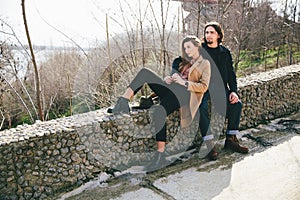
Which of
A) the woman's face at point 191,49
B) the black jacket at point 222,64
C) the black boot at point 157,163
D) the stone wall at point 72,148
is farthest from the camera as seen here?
the black jacket at point 222,64

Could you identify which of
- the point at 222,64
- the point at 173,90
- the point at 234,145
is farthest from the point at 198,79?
the point at 234,145

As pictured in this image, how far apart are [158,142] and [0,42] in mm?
2883

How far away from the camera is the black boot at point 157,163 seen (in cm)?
266

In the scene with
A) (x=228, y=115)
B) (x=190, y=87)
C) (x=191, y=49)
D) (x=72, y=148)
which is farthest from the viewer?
(x=228, y=115)

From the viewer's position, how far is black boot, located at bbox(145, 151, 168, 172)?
266cm

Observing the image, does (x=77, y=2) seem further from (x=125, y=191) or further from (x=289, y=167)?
(x=289, y=167)

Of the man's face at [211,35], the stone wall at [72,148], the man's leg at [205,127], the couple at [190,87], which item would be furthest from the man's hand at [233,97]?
the man's face at [211,35]

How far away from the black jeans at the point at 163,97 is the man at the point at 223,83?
24 centimetres

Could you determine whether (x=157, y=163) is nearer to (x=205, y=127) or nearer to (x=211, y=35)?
(x=205, y=127)

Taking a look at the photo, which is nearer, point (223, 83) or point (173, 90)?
point (173, 90)

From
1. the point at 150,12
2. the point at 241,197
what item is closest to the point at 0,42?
the point at 150,12

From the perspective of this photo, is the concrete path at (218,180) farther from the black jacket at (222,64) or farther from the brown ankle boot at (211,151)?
the black jacket at (222,64)

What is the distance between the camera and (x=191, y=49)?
9.11 ft

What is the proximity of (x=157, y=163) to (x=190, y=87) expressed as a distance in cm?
71
